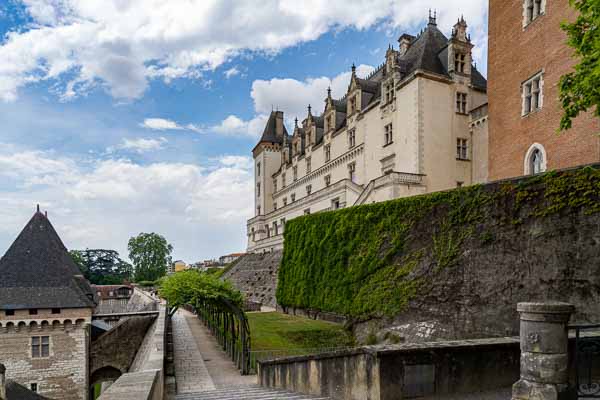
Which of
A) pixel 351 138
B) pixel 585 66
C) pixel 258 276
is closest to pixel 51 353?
pixel 258 276

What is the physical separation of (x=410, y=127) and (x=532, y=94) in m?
8.91

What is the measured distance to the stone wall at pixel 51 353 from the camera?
22.3m

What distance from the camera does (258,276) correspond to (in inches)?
1446

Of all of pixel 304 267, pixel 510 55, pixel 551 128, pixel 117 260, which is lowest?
pixel 117 260

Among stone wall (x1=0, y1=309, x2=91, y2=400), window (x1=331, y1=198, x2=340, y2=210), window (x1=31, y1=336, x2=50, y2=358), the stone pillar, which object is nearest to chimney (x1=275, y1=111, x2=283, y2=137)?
window (x1=331, y1=198, x2=340, y2=210)

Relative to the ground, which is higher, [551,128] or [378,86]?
[378,86]

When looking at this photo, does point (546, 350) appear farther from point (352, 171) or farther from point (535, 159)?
point (352, 171)

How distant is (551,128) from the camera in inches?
637

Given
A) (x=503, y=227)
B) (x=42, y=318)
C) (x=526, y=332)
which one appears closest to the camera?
(x=526, y=332)

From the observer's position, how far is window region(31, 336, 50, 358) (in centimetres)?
2273

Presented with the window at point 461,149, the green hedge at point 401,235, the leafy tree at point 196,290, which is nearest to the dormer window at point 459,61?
the window at point 461,149

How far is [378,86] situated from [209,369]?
26.0 m

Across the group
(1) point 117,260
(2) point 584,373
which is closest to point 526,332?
(2) point 584,373

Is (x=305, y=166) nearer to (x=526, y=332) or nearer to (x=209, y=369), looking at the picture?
(x=209, y=369)
